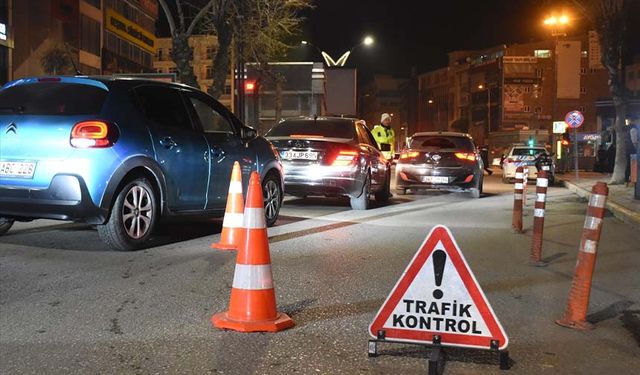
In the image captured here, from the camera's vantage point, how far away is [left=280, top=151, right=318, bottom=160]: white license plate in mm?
11859

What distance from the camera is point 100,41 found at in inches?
1949

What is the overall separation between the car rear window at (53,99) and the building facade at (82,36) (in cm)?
2932

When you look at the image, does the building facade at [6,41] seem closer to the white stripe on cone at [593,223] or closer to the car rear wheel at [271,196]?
the car rear wheel at [271,196]

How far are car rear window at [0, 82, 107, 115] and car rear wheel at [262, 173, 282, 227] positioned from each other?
3.01 m

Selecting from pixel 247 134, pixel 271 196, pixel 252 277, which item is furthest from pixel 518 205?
pixel 252 277

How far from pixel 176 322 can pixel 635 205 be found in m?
11.0

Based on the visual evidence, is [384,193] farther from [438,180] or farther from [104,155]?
[104,155]

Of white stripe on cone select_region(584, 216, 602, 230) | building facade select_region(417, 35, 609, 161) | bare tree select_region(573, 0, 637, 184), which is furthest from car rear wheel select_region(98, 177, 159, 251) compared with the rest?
building facade select_region(417, 35, 609, 161)

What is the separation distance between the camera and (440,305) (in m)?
3.84

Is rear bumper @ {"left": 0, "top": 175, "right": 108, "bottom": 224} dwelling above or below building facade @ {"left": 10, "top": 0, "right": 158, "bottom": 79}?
below

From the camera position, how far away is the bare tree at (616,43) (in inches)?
812

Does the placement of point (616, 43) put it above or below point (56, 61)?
below

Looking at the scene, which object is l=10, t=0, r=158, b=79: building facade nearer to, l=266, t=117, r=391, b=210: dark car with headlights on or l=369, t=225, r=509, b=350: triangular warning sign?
l=266, t=117, r=391, b=210: dark car with headlights on

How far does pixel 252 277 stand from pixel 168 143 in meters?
3.40
